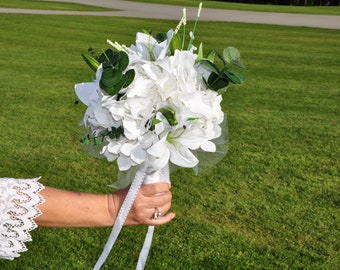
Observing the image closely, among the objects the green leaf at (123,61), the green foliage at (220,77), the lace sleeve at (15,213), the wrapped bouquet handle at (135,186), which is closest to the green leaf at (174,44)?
the green foliage at (220,77)

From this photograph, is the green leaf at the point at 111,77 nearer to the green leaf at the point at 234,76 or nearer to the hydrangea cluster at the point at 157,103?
the hydrangea cluster at the point at 157,103

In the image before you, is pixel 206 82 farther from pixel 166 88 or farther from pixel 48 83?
pixel 48 83

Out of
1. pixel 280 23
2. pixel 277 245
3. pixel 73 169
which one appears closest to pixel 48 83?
pixel 73 169

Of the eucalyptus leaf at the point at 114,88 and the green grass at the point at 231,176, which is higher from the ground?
the eucalyptus leaf at the point at 114,88

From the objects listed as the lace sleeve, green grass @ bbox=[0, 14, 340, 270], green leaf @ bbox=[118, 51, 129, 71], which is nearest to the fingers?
the lace sleeve

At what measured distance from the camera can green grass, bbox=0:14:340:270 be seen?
4.43m

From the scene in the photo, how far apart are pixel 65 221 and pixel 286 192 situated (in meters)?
3.74

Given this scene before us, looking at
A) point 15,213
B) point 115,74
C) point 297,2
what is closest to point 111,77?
point 115,74

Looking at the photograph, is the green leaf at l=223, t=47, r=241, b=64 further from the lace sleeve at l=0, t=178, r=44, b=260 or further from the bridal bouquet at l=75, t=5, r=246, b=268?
the lace sleeve at l=0, t=178, r=44, b=260

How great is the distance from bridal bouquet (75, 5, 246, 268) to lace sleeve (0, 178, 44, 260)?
29 centimetres

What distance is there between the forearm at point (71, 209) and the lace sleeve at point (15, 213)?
0.11 ft

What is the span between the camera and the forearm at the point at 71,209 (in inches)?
86.3

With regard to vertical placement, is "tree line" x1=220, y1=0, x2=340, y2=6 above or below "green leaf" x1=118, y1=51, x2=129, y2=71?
below

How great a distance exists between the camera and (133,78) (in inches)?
84.7
